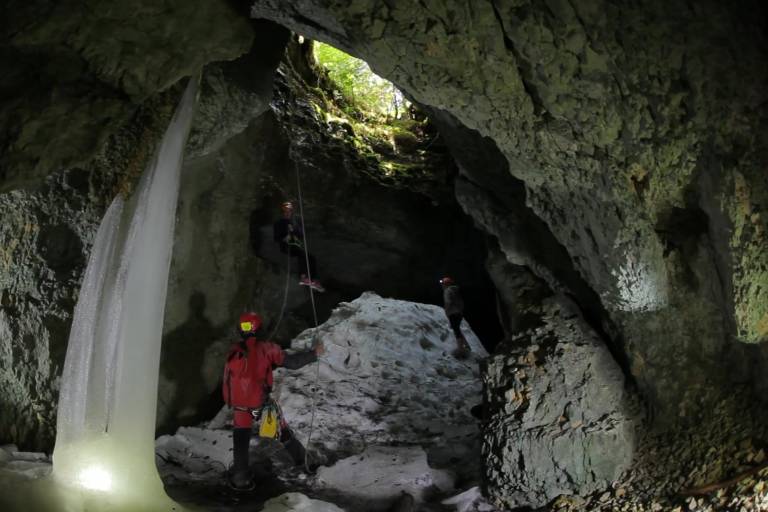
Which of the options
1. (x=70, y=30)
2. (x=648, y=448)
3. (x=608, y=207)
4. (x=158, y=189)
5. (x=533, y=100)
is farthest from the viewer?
(x=158, y=189)

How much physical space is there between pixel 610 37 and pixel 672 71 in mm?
479

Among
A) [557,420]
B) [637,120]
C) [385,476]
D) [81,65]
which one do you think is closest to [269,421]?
[385,476]

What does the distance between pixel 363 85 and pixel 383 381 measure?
5.15 meters

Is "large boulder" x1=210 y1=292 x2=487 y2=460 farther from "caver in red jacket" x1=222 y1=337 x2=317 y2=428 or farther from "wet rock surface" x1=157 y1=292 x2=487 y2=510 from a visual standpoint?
"caver in red jacket" x1=222 y1=337 x2=317 y2=428

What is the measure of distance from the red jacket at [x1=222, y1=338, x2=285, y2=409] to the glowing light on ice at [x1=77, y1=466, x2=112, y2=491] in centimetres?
115

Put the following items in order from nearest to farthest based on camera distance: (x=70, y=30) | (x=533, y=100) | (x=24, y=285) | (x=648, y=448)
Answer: (x=70, y=30) → (x=533, y=100) → (x=648, y=448) → (x=24, y=285)

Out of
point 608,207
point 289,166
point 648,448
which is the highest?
point 289,166

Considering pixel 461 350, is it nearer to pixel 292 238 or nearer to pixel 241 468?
pixel 292 238

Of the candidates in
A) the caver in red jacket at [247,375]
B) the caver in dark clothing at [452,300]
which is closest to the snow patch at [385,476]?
the caver in red jacket at [247,375]

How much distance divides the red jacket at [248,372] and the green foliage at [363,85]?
5.53 meters

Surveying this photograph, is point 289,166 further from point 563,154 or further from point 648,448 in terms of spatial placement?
point 648,448

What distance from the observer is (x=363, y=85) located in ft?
31.2

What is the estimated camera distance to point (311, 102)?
8445 mm

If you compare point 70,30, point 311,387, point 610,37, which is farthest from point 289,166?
point 610,37
